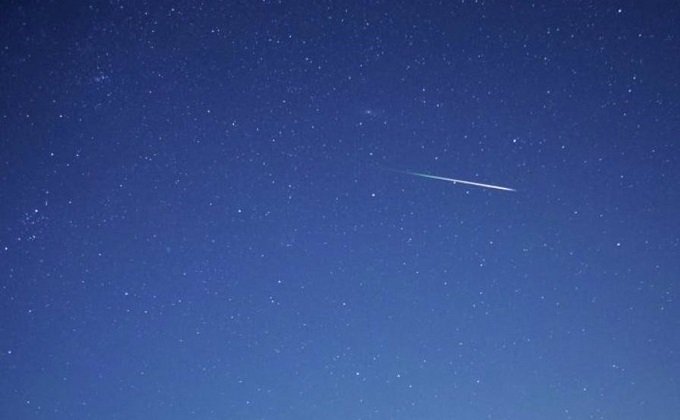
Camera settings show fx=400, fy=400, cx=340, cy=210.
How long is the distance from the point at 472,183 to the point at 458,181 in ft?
0.36

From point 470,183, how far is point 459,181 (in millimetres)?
89

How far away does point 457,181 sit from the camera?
3.01m

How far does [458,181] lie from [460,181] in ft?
0.05

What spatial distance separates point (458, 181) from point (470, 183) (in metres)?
0.10

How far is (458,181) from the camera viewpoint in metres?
3.01

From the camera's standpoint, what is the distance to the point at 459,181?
3008 mm

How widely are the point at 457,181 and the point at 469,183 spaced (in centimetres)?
10

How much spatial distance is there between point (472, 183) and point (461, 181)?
9cm

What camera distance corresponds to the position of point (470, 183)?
3.02 m

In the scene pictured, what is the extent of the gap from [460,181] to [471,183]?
0.09 metres

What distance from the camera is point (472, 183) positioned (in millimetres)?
3020

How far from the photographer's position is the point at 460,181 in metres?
3.01
